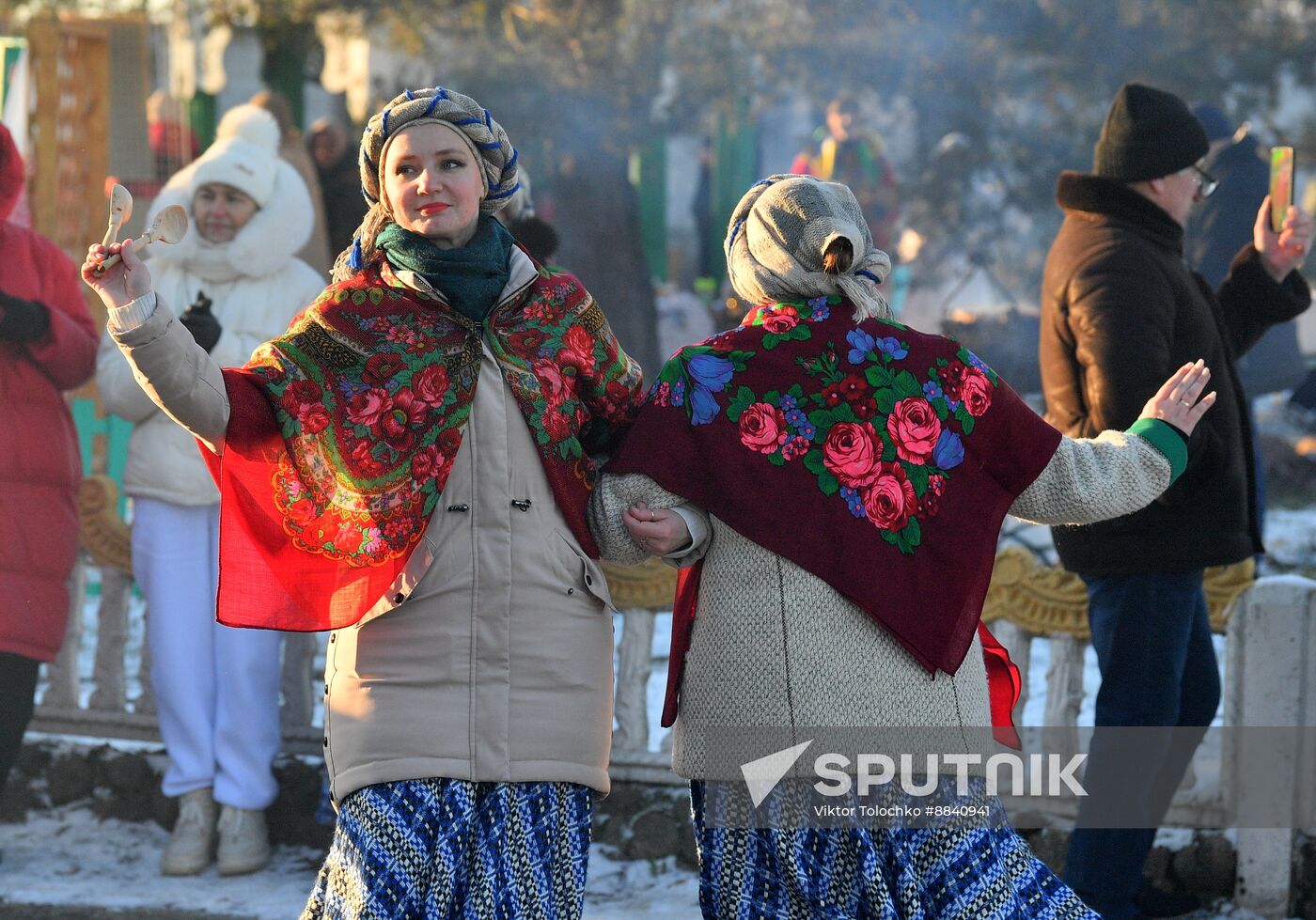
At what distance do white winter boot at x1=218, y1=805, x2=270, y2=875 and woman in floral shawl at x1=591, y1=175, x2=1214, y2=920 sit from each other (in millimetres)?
1853

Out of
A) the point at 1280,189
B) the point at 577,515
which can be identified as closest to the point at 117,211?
the point at 577,515

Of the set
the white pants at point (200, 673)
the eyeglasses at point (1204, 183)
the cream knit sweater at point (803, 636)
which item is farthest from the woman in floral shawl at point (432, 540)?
the eyeglasses at point (1204, 183)

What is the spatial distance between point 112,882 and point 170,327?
2.31 metres

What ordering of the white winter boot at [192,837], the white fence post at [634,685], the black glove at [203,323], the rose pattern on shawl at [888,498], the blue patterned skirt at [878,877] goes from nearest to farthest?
the blue patterned skirt at [878,877] → the rose pattern on shawl at [888,498] → the black glove at [203,323] → the white winter boot at [192,837] → the white fence post at [634,685]

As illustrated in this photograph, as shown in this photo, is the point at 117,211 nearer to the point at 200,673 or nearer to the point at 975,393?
the point at 975,393

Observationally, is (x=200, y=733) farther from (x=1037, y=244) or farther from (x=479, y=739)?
(x=1037, y=244)

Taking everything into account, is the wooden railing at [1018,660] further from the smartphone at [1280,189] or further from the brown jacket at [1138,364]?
the smartphone at [1280,189]

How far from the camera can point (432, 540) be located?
2941 mm

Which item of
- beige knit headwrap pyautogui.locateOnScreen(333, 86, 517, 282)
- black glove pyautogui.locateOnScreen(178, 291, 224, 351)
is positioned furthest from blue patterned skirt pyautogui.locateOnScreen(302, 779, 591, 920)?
black glove pyautogui.locateOnScreen(178, 291, 224, 351)

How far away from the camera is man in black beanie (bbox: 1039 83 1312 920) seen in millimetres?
3723

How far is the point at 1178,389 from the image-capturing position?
3.15m

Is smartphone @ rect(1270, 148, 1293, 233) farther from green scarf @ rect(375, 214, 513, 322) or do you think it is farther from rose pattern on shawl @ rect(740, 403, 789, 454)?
green scarf @ rect(375, 214, 513, 322)

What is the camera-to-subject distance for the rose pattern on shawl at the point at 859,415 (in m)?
2.93

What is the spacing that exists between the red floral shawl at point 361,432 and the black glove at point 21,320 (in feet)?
5.22
